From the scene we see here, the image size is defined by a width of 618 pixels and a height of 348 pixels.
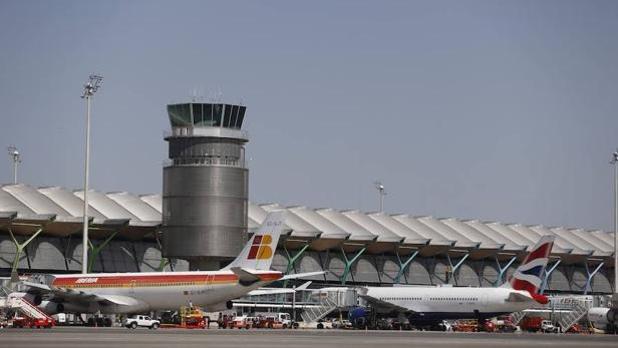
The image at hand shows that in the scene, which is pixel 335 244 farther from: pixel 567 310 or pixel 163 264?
pixel 567 310

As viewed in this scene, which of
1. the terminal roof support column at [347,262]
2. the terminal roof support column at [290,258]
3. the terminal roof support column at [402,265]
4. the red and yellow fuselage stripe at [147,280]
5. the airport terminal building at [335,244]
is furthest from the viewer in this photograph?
the terminal roof support column at [402,265]

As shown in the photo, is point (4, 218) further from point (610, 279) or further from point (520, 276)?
point (610, 279)

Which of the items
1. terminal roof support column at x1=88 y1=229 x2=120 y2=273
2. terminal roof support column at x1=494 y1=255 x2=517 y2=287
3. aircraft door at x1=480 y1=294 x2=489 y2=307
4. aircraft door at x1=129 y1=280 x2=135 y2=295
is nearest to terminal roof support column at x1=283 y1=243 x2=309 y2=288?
terminal roof support column at x1=88 y1=229 x2=120 y2=273

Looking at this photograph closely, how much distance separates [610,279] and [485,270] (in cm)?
2619

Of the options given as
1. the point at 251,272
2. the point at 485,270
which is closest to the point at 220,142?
the point at 251,272

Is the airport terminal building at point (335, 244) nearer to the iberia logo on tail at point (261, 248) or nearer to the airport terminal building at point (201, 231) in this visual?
the airport terminal building at point (201, 231)

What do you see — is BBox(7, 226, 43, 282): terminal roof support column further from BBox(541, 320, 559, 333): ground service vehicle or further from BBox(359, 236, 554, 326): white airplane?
BBox(541, 320, 559, 333): ground service vehicle

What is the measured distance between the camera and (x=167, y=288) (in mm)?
94125

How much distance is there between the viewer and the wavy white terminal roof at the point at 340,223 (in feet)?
413

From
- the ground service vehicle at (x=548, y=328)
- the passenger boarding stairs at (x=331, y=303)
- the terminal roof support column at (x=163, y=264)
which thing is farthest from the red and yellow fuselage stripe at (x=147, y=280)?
the terminal roof support column at (x=163, y=264)

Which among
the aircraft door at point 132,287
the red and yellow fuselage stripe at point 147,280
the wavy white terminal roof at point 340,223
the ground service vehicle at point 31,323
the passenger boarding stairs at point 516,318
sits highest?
the wavy white terminal roof at point 340,223

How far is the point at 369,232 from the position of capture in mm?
156250

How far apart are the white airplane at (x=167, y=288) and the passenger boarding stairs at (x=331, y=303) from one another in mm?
14348

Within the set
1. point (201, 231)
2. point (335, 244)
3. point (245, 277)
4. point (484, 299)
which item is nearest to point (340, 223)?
point (335, 244)
